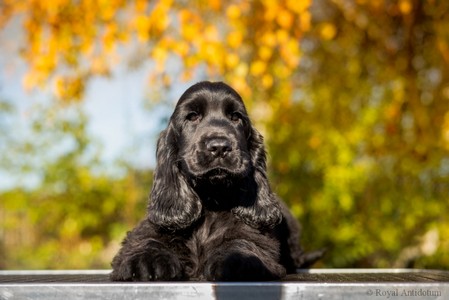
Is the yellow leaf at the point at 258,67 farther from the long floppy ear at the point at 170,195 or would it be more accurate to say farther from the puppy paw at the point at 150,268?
the puppy paw at the point at 150,268

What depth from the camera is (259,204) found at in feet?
9.80

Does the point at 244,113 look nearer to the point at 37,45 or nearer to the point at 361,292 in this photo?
the point at 361,292

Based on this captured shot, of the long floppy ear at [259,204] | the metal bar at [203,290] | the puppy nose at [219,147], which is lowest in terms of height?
the metal bar at [203,290]

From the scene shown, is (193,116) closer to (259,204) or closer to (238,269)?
(259,204)

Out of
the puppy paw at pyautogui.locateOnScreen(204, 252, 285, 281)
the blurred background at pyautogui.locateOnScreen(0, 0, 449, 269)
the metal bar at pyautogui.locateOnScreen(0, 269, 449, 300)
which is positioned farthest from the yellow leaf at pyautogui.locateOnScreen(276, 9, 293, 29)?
Answer: the metal bar at pyautogui.locateOnScreen(0, 269, 449, 300)

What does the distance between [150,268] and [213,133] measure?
2.57 ft

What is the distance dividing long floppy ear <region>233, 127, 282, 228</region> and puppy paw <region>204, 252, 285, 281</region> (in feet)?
1.50

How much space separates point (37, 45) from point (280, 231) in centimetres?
389

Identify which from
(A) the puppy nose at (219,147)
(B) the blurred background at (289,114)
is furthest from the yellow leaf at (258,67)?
(A) the puppy nose at (219,147)

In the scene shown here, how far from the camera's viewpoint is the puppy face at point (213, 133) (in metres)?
2.77

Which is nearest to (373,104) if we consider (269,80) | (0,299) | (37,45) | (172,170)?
(269,80)

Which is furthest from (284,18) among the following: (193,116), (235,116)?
(193,116)

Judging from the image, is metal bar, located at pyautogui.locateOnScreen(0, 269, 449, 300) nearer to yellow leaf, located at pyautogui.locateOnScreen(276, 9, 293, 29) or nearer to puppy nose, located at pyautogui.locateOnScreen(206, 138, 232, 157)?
puppy nose, located at pyautogui.locateOnScreen(206, 138, 232, 157)

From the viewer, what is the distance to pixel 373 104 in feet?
27.2
